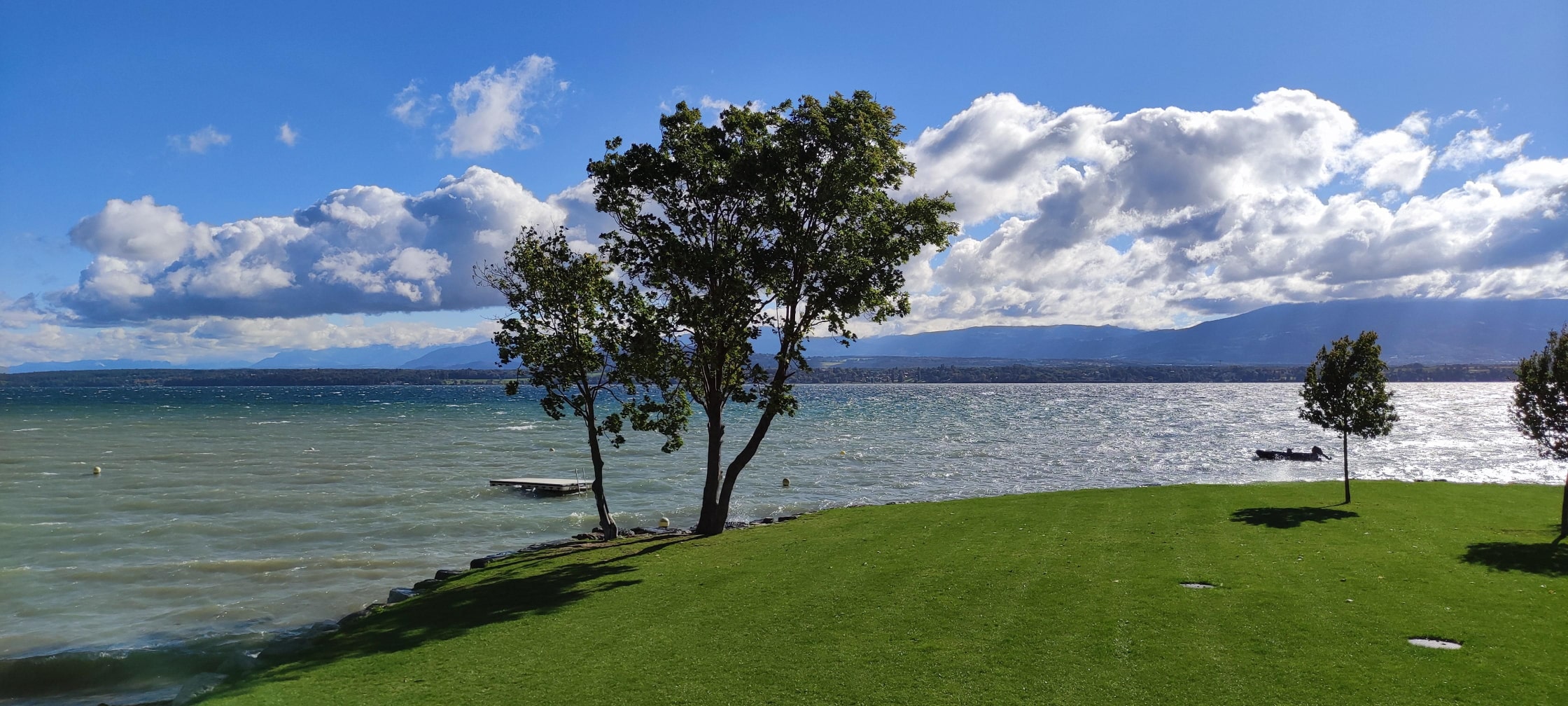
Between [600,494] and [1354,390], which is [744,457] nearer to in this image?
[600,494]

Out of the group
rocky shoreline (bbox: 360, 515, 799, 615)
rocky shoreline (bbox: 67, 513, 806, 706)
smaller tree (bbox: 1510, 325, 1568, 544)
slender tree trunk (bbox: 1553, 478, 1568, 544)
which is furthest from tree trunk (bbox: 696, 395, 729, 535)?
smaller tree (bbox: 1510, 325, 1568, 544)

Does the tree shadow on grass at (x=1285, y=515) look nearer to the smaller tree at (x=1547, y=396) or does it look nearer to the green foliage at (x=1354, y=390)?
the smaller tree at (x=1547, y=396)

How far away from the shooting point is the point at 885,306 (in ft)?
79.9

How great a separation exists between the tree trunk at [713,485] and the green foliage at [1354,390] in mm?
23592

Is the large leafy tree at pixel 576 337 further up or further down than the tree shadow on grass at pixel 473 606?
further up

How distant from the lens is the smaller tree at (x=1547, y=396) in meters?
23.3

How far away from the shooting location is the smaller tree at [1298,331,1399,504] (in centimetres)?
3111

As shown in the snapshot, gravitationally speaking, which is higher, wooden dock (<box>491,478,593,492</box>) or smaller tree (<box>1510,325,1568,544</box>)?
smaller tree (<box>1510,325,1568,544</box>)

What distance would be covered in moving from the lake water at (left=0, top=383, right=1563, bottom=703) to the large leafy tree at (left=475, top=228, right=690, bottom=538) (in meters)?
8.55

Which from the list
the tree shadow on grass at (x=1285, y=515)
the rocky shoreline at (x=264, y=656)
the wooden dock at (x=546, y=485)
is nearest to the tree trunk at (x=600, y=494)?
the rocky shoreline at (x=264, y=656)

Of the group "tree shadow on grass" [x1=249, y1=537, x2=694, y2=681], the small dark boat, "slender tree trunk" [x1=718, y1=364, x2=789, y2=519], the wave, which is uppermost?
"slender tree trunk" [x1=718, y1=364, x2=789, y2=519]

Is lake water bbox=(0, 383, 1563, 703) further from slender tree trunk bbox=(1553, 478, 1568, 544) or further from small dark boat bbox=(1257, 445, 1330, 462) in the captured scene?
slender tree trunk bbox=(1553, 478, 1568, 544)

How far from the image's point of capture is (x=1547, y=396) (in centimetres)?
2386

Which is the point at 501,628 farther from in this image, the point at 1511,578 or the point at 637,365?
the point at 1511,578
